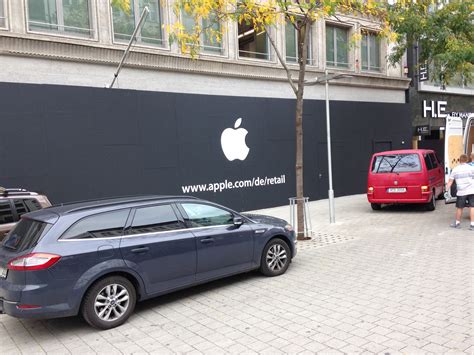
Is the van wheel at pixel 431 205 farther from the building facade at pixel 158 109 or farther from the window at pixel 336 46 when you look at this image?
the window at pixel 336 46

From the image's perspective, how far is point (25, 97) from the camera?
9383 millimetres

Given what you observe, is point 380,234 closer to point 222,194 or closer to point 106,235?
point 222,194

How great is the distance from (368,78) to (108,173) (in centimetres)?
1215

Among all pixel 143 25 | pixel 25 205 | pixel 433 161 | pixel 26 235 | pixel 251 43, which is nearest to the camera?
pixel 26 235

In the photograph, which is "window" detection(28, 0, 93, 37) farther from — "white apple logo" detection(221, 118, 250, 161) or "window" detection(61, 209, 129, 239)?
"window" detection(61, 209, 129, 239)

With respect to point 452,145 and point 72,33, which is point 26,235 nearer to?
point 72,33

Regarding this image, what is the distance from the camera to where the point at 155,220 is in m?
5.27

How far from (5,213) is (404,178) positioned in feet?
32.8

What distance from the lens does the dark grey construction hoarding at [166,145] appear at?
952 cm

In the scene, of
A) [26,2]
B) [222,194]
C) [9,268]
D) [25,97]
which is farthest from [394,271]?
[26,2]

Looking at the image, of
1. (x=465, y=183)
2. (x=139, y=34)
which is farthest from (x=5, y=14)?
(x=465, y=183)

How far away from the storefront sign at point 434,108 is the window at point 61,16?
53.5ft

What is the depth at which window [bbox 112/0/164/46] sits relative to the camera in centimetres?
1139

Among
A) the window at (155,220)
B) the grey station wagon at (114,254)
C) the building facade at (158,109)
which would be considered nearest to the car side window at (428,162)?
the building facade at (158,109)
